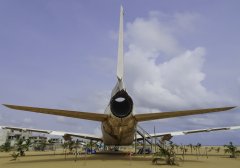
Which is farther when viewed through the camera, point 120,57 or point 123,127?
point 123,127

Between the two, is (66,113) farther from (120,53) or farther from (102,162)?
(102,162)

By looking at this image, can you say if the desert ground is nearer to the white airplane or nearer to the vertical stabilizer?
the white airplane

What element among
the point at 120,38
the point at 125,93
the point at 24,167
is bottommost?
the point at 24,167

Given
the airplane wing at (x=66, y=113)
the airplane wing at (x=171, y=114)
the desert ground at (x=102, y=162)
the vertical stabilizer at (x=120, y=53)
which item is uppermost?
the vertical stabilizer at (x=120, y=53)

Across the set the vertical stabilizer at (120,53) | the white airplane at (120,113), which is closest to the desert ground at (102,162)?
the white airplane at (120,113)

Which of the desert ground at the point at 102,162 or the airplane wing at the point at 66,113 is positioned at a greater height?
the airplane wing at the point at 66,113

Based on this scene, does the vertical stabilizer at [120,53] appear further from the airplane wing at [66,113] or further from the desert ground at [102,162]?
the desert ground at [102,162]

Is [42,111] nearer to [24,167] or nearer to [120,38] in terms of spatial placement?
[24,167]

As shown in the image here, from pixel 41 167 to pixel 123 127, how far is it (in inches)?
329

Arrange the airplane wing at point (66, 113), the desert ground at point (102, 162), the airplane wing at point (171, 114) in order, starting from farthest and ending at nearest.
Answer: the desert ground at point (102, 162)
the airplane wing at point (171, 114)
the airplane wing at point (66, 113)

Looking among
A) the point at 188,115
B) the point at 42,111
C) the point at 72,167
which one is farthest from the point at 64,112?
the point at 188,115

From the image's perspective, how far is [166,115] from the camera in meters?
20.7

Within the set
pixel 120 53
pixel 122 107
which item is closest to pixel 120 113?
pixel 122 107

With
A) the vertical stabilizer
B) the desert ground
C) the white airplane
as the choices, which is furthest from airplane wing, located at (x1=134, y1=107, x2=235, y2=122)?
the desert ground
